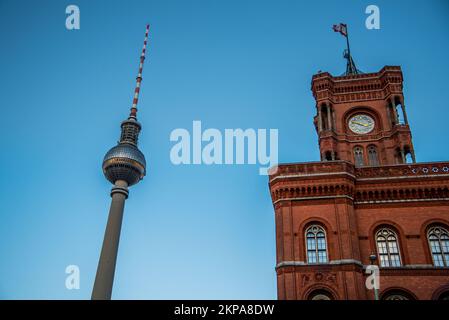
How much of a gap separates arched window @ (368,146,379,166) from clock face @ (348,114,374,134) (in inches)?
71.5

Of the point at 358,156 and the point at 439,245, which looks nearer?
the point at 439,245

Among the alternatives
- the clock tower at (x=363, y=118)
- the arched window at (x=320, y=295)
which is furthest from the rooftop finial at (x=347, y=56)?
the arched window at (x=320, y=295)

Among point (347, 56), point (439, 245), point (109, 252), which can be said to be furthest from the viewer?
point (347, 56)

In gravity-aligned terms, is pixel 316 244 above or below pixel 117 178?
below

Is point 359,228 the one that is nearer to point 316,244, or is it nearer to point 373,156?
point 316,244

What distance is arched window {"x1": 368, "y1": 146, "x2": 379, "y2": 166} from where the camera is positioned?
38125 mm

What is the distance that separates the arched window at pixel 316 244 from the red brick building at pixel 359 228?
64 millimetres

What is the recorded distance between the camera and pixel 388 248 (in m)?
27.9

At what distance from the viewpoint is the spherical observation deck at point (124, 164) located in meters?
38.9

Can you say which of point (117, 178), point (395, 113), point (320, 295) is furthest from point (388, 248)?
point (117, 178)

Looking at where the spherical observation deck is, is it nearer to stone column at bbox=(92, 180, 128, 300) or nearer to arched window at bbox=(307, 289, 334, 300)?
stone column at bbox=(92, 180, 128, 300)

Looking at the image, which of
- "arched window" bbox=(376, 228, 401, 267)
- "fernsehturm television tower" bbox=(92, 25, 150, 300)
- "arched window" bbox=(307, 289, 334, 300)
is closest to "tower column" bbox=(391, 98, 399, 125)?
"arched window" bbox=(376, 228, 401, 267)

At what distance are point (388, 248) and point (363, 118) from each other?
15927 mm
